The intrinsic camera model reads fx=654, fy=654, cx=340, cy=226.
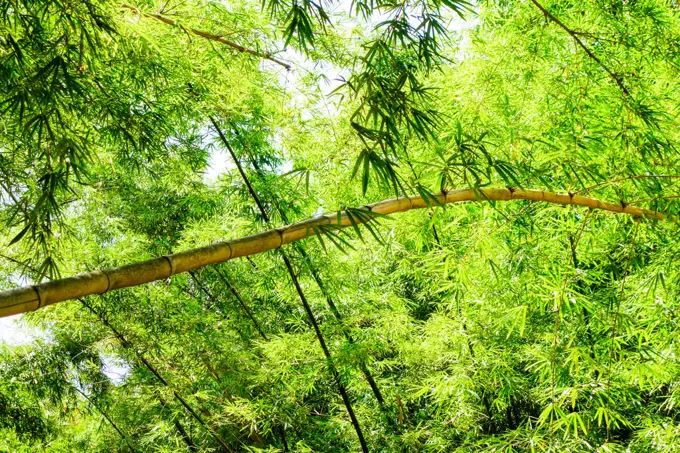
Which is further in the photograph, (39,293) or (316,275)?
(316,275)

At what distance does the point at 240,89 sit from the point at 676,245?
230 centimetres

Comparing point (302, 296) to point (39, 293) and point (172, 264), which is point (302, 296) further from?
point (39, 293)

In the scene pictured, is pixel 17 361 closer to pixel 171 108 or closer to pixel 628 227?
pixel 171 108

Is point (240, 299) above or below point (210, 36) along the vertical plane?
below

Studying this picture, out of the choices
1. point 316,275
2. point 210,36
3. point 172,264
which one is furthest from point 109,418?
point 172,264

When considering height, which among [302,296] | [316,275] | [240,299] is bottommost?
[302,296]

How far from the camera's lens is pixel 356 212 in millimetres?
1770

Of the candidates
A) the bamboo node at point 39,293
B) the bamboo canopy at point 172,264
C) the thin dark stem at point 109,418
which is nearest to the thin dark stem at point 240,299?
the thin dark stem at point 109,418

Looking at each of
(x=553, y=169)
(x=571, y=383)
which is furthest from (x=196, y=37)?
(x=571, y=383)

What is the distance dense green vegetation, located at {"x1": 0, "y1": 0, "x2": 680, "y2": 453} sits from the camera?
2430mm

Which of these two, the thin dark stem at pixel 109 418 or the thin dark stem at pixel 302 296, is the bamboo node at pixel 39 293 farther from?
the thin dark stem at pixel 109 418

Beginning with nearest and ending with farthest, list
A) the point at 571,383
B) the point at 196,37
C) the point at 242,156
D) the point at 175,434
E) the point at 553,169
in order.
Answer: the point at 553,169 → the point at 196,37 → the point at 571,383 → the point at 242,156 → the point at 175,434

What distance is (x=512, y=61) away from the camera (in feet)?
10.6

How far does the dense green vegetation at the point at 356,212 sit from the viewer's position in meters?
2.43
